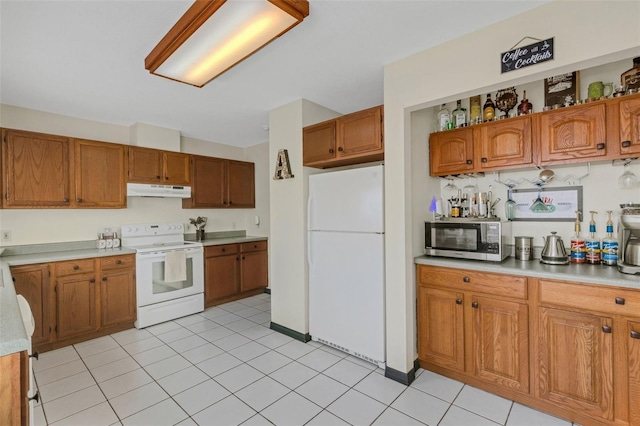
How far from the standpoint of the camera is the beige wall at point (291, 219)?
10.3 ft

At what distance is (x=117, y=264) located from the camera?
3361 millimetres

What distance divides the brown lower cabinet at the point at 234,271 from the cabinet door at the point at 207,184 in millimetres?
737

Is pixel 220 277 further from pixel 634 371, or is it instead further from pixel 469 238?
pixel 634 371

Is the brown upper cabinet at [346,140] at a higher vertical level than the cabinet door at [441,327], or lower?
higher

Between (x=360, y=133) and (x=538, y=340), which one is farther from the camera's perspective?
(x=360, y=133)

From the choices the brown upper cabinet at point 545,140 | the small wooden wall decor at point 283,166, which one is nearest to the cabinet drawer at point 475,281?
the brown upper cabinet at point 545,140

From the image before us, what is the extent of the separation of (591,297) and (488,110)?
159 centimetres

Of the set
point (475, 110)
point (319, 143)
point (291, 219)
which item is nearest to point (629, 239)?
point (475, 110)

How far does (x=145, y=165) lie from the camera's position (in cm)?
383

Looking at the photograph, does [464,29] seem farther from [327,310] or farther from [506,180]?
[327,310]

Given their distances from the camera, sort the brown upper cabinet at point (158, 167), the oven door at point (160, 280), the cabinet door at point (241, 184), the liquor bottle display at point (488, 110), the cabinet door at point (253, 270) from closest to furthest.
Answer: the liquor bottle display at point (488, 110) → the oven door at point (160, 280) → the brown upper cabinet at point (158, 167) → the cabinet door at point (253, 270) → the cabinet door at point (241, 184)

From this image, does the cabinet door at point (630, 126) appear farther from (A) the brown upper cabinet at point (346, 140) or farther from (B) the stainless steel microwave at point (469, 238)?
(A) the brown upper cabinet at point (346, 140)

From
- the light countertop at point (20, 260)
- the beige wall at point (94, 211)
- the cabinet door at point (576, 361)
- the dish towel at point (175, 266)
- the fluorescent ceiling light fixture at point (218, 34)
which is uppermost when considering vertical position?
the fluorescent ceiling light fixture at point (218, 34)

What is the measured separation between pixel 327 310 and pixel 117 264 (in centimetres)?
247
